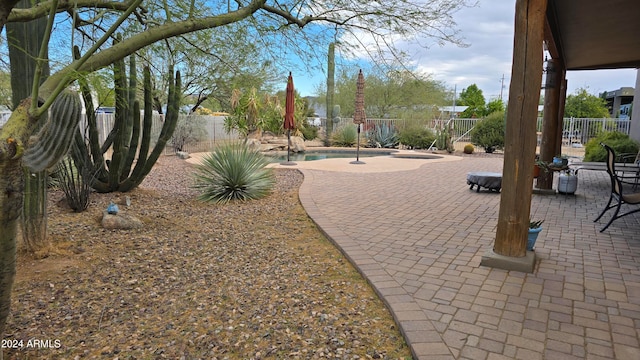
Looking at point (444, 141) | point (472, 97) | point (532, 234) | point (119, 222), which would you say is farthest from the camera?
point (472, 97)

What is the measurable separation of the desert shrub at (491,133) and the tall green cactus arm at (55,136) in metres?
18.1

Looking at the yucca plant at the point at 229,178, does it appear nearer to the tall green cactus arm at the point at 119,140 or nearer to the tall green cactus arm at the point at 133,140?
the tall green cactus arm at the point at 133,140

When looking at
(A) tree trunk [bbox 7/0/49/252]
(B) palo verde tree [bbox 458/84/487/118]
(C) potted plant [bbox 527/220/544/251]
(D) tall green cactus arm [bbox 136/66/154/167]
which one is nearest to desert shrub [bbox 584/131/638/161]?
(C) potted plant [bbox 527/220/544/251]

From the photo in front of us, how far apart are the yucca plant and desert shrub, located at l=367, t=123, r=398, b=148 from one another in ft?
45.9

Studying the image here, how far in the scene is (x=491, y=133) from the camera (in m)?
18.5

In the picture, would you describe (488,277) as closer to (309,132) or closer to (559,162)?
(559,162)

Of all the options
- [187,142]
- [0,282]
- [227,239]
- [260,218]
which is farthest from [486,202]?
[187,142]

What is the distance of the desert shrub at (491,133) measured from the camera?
18.4 meters

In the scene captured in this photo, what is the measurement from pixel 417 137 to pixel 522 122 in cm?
1684

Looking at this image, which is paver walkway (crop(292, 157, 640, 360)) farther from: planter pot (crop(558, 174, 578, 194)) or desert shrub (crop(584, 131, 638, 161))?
desert shrub (crop(584, 131, 638, 161))

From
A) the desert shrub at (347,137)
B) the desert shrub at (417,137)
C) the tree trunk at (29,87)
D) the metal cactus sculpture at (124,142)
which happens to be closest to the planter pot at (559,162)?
the metal cactus sculpture at (124,142)

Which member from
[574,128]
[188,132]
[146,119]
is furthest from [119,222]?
[574,128]

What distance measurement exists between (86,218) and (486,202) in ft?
21.2

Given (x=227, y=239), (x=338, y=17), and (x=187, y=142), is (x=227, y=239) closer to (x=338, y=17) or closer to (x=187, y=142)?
(x=338, y=17)
